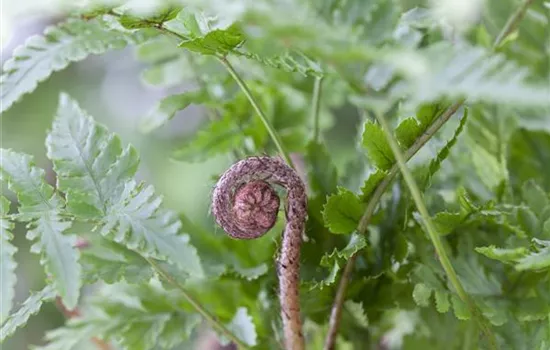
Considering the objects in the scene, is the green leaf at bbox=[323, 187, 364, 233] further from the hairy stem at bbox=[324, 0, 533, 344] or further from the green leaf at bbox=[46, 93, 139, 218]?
the green leaf at bbox=[46, 93, 139, 218]

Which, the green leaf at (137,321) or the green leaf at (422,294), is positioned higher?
the green leaf at (422,294)

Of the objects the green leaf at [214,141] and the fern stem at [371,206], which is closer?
the fern stem at [371,206]

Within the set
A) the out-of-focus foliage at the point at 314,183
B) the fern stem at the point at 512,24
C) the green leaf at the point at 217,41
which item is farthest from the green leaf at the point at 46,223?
the fern stem at the point at 512,24

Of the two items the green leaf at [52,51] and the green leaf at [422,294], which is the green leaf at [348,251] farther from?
the green leaf at [52,51]

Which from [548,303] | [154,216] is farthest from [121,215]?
[548,303]

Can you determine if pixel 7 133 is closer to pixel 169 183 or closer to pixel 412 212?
pixel 169 183
